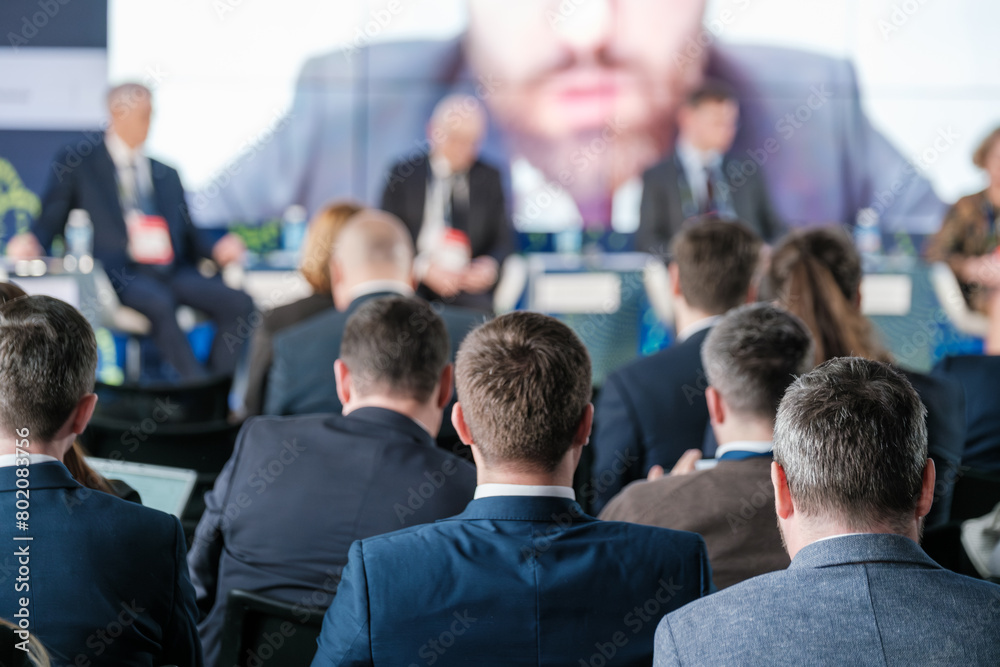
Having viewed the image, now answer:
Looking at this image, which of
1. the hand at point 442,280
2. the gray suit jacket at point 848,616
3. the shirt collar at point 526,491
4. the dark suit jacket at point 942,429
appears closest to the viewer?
the gray suit jacket at point 848,616

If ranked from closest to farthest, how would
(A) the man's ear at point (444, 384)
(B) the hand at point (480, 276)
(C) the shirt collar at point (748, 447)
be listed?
(C) the shirt collar at point (748, 447)
(A) the man's ear at point (444, 384)
(B) the hand at point (480, 276)

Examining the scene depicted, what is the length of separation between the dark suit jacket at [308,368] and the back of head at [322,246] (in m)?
0.91

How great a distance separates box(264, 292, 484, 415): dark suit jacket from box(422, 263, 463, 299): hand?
289 centimetres

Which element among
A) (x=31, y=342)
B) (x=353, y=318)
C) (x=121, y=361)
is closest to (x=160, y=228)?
(x=121, y=361)

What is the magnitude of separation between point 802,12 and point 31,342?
697cm

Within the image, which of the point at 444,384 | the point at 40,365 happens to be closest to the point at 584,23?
the point at 444,384

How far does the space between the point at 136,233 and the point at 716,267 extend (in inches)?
176

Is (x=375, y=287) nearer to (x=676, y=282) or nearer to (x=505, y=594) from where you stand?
(x=676, y=282)

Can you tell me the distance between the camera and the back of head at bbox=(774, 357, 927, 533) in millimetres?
1095

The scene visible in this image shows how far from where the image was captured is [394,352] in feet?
6.73

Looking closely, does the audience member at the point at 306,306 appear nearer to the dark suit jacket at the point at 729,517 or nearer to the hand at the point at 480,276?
the hand at the point at 480,276

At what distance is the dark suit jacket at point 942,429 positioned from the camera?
225 centimetres

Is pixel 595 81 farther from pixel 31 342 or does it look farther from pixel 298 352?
pixel 31 342

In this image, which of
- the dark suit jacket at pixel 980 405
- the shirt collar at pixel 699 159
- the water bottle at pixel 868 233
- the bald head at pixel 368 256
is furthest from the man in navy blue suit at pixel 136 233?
the water bottle at pixel 868 233
